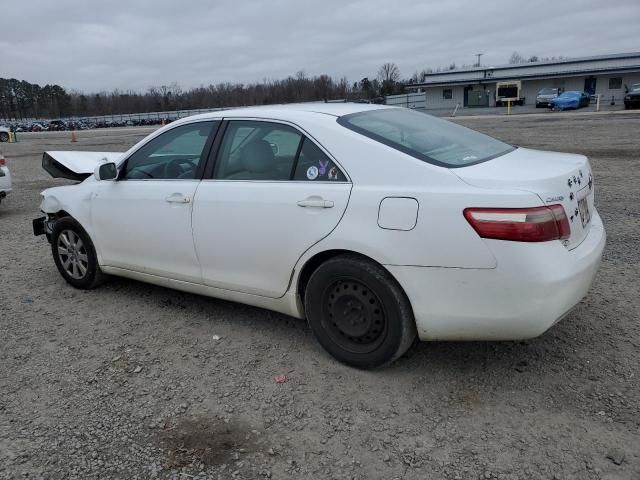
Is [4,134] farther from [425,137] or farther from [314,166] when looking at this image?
[425,137]

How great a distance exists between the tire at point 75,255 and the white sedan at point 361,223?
1.46ft

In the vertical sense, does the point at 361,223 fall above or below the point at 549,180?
below

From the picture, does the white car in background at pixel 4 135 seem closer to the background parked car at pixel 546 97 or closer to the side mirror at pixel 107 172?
the side mirror at pixel 107 172

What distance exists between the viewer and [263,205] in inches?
136

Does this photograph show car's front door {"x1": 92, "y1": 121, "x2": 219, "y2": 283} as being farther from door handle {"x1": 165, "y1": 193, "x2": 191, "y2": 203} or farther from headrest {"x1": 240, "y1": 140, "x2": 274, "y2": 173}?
headrest {"x1": 240, "y1": 140, "x2": 274, "y2": 173}

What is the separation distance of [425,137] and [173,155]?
2.03m

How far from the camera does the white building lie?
53.1 metres

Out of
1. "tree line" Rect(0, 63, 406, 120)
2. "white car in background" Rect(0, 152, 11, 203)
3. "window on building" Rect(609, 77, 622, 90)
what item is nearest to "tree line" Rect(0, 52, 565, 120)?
"tree line" Rect(0, 63, 406, 120)

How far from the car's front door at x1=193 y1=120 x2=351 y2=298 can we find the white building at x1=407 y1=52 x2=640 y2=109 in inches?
2241

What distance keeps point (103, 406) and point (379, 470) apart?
167cm

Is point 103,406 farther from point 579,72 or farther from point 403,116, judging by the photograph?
point 579,72

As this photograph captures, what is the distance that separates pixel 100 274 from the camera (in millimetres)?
4848

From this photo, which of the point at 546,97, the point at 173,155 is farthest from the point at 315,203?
the point at 546,97

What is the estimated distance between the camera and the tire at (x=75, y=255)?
15.6 ft
